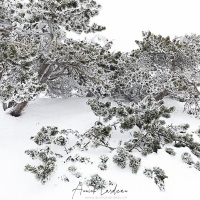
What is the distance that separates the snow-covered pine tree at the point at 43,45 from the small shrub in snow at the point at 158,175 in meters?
5.13

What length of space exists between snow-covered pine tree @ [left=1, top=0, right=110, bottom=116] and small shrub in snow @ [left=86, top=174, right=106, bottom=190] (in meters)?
4.41

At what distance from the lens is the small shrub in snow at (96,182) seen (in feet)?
30.7

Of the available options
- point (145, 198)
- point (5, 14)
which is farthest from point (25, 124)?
point (145, 198)

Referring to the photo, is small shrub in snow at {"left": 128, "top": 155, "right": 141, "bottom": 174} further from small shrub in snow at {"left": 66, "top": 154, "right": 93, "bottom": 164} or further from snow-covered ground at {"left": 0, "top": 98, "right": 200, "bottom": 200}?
small shrub in snow at {"left": 66, "top": 154, "right": 93, "bottom": 164}

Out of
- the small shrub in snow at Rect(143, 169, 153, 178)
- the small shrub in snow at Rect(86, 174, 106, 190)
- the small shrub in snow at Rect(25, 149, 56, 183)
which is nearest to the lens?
the small shrub in snow at Rect(86, 174, 106, 190)

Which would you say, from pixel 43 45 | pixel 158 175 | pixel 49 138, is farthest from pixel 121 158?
pixel 43 45

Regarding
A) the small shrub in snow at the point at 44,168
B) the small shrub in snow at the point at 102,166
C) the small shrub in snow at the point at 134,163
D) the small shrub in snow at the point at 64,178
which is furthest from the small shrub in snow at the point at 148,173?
the small shrub in snow at the point at 44,168

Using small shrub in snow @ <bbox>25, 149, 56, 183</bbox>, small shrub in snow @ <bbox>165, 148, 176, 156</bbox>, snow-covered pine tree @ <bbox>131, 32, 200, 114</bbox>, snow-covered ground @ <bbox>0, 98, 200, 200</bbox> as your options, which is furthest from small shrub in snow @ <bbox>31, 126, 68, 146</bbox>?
snow-covered pine tree @ <bbox>131, 32, 200, 114</bbox>

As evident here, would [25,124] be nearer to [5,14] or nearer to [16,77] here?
[16,77]

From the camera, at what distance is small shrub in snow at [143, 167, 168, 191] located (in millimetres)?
9804

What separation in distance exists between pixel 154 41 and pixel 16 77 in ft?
20.9

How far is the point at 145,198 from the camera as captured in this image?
929cm

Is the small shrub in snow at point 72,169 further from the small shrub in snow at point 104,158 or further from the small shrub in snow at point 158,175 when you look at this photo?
the small shrub in snow at point 158,175
